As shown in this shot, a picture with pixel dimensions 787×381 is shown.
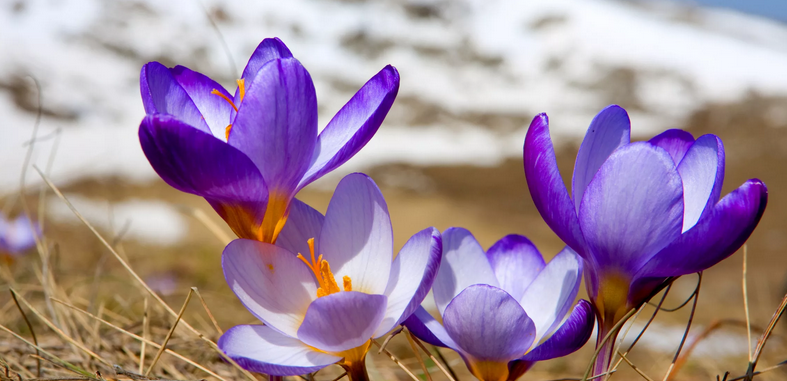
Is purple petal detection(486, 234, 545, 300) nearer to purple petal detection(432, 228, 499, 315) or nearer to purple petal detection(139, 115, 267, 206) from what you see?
purple petal detection(432, 228, 499, 315)

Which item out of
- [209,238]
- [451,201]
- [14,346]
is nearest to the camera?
[14,346]

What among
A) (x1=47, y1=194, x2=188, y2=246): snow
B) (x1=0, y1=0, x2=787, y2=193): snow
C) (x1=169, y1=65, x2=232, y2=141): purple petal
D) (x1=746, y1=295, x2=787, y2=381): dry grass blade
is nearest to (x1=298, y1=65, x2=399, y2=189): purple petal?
(x1=169, y1=65, x2=232, y2=141): purple petal

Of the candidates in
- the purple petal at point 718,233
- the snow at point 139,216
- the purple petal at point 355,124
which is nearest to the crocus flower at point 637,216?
the purple petal at point 718,233

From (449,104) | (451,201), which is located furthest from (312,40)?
(451,201)

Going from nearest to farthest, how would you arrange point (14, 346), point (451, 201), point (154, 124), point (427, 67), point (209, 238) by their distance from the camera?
1. point (154, 124)
2. point (14, 346)
3. point (209, 238)
4. point (451, 201)
5. point (427, 67)

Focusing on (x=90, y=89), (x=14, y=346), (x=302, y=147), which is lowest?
(x=90, y=89)

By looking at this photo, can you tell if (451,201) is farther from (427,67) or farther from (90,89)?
(90,89)

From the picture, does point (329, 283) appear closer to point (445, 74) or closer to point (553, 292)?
point (553, 292)
